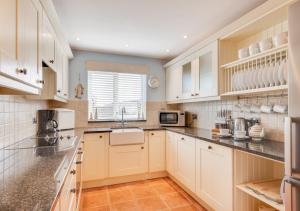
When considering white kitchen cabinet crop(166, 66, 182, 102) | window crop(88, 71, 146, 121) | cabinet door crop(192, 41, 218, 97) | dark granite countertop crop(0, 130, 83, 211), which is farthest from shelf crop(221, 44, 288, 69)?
window crop(88, 71, 146, 121)

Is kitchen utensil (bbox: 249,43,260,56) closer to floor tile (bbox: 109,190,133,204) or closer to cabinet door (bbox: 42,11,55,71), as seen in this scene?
cabinet door (bbox: 42,11,55,71)

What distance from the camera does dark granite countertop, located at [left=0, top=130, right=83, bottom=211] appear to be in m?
0.66

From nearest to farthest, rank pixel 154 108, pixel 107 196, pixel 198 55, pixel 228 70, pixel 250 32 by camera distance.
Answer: pixel 250 32, pixel 228 70, pixel 107 196, pixel 198 55, pixel 154 108

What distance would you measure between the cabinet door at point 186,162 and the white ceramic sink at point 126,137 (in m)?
0.64

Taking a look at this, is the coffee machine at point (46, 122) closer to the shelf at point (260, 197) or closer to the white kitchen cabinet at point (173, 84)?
the white kitchen cabinet at point (173, 84)

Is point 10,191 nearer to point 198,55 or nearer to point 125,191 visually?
point 125,191

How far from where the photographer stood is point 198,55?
2.68 metres

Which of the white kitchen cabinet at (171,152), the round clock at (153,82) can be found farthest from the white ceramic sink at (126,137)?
the round clock at (153,82)

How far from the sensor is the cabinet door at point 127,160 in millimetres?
2838

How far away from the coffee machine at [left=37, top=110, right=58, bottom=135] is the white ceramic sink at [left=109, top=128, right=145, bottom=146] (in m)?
0.83

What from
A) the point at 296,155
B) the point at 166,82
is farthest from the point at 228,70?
the point at 166,82

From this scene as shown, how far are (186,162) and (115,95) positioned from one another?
1.90 meters

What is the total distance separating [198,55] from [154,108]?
4.96ft

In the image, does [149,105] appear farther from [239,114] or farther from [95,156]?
[239,114]
